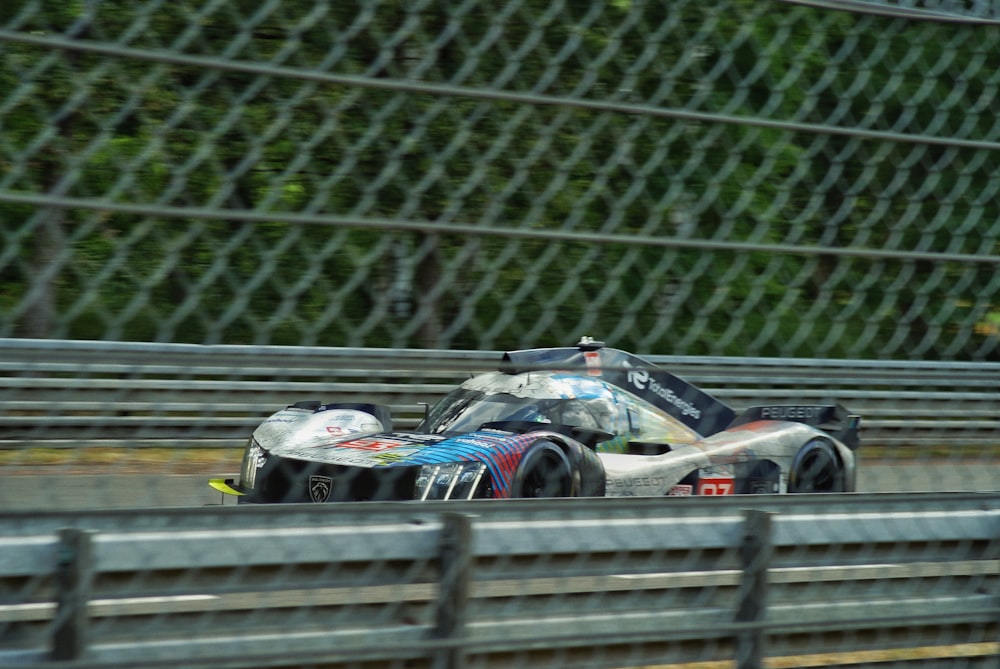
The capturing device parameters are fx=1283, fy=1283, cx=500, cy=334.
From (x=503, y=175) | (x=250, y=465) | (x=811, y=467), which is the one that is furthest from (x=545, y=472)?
(x=503, y=175)

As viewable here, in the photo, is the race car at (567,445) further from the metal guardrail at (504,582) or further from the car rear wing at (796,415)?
the metal guardrail at (504,582)

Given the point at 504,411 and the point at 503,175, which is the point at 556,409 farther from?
the point at 503,175

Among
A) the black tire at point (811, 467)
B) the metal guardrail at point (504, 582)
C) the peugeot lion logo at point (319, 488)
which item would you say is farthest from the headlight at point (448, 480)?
the metal guardrail at point (504, 582)

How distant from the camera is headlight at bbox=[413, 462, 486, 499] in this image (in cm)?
503

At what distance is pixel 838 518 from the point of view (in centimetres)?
→ 262

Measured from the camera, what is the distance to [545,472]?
17.2 feet

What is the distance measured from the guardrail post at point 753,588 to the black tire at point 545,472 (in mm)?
2568

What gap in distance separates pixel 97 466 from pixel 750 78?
1.29 meters

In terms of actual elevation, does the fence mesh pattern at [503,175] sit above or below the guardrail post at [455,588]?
above

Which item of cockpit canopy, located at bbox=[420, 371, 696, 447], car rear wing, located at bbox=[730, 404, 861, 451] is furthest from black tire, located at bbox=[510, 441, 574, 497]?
car rear wing, located at bbox=[730, 404, 861, 451]

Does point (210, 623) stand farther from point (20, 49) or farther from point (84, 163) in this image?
point (20, 49)

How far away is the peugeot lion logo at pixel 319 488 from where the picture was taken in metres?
4.86

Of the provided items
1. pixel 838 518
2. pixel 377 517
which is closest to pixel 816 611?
pixel 838 518

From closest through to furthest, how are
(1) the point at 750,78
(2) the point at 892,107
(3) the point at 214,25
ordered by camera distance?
(3) the point at 214,25 → (1) the point at 750,78 → (2) the point at 892,107
